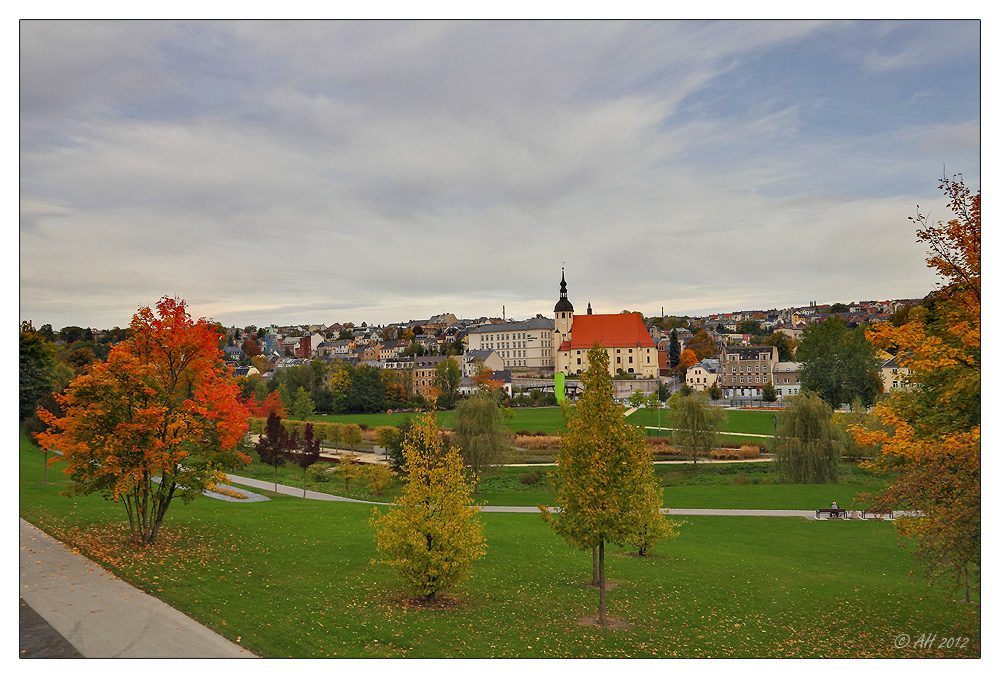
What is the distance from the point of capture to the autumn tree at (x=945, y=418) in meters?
10.1

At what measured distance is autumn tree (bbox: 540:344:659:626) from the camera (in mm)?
11727

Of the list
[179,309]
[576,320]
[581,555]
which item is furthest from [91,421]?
[576,320]

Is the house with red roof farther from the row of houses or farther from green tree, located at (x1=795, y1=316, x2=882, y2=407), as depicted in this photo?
green tree, located at (x1=795, y1=316, x2=882, y2=407)

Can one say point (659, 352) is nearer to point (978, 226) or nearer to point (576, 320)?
point (576, 320)

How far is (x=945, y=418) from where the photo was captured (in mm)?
10938

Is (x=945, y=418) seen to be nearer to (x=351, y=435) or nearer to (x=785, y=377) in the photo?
(x=351, y=435)

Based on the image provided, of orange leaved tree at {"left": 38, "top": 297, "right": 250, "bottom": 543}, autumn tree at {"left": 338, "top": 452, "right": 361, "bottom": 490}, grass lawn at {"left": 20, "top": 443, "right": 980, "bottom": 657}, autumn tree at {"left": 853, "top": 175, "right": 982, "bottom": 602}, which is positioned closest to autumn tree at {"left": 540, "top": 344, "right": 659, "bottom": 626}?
grass lawn at {"left": 20, "top": 443, "right": 980, "bottom": 657}

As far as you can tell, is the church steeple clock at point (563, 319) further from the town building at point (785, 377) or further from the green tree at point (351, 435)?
the green tree at point (351, 435)

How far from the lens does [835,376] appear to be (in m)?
54.7

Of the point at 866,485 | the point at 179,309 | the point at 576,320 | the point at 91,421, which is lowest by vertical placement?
the point at 866,485

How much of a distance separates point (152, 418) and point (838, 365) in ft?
182

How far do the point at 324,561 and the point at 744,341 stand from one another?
352 ft

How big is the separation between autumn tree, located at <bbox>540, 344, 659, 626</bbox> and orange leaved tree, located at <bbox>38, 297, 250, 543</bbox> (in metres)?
8.43

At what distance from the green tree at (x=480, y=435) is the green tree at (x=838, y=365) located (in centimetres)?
3095
